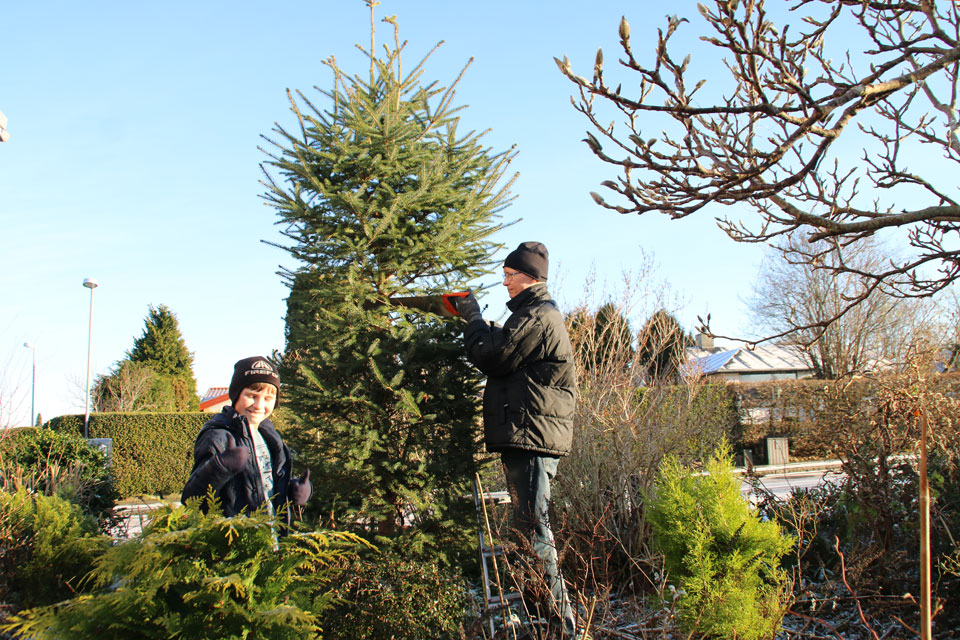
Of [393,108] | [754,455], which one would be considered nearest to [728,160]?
[393,108]

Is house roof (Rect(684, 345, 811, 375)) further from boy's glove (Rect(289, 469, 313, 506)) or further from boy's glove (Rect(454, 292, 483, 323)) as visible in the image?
boy's glove (Rect(289, 469, 313, 506))

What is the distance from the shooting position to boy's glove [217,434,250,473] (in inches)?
106

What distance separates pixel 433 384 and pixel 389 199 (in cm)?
120

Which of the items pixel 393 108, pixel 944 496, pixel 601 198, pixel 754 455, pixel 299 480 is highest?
pixel 393 108

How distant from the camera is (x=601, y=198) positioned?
120 inches

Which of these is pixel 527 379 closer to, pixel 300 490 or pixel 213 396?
pixel 300 490

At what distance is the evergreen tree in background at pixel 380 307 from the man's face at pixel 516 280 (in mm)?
427

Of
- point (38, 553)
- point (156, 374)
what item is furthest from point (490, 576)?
point (156, 374)

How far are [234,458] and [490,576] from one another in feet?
6.13

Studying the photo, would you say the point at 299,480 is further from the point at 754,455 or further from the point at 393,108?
the point at 754,455

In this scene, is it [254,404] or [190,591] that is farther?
[254,404]

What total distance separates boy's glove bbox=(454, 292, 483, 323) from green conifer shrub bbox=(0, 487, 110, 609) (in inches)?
103

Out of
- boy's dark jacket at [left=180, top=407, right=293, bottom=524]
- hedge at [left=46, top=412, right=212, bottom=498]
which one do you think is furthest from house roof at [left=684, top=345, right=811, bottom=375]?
boy's dark jacket at [left=180, top=407, right=293, bottom=524]

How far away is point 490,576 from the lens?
153 inches
